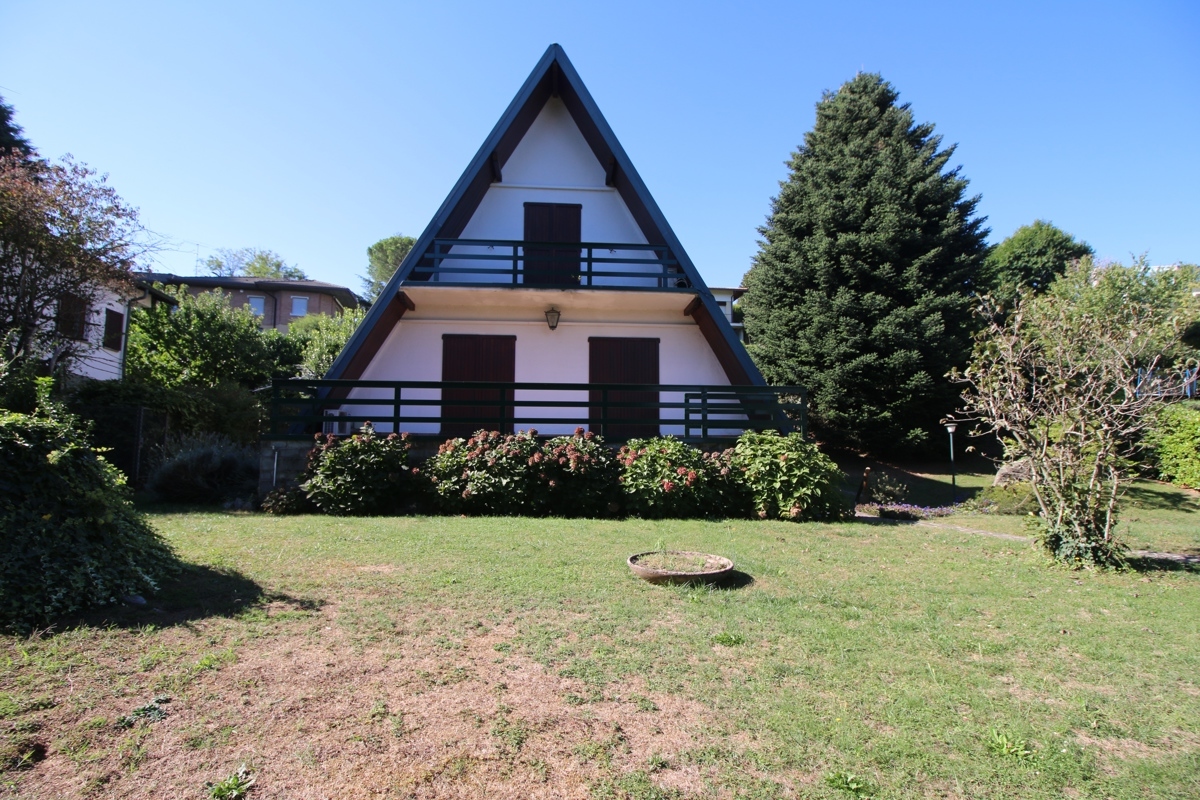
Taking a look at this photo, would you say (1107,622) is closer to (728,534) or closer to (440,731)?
(728,534)

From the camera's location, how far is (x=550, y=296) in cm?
1405

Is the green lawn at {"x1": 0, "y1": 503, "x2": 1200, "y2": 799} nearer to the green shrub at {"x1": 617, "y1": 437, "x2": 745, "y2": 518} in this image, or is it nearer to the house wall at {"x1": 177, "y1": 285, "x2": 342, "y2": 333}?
the green shrub at {"x1": 617, "y1": 437, "x2": 745, "y2": 518}

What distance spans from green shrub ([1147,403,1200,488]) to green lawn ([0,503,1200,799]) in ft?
41.0

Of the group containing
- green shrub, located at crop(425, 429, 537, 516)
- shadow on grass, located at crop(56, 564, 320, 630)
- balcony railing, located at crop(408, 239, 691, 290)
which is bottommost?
shadow on grass, located at crop(56, 564, 320, 630)

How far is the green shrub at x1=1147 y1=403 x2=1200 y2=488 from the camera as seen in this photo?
1570cm

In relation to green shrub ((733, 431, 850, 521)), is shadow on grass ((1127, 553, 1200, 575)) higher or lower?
lower

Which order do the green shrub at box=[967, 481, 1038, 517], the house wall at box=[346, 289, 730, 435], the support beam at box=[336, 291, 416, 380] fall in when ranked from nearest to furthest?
the green shrub at box=[967, 481, 1038, 517] < the support beam at box=[336, 291, 416, 380] < the house wall at box=[346, 289, 730, 435]

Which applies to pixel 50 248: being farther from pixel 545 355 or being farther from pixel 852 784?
pixel 852 784

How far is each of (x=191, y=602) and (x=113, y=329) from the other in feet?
62.9

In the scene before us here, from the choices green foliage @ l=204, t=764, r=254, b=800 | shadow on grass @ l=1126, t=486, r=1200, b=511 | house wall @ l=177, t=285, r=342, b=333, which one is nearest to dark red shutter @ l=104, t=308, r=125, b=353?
green foliage @ l=204, t=764, r=254, b=800

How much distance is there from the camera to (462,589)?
560 cm

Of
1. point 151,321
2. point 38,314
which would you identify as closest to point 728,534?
point 38,314

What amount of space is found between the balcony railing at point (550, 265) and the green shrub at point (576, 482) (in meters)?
4.87

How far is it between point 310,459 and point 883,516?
920cm
